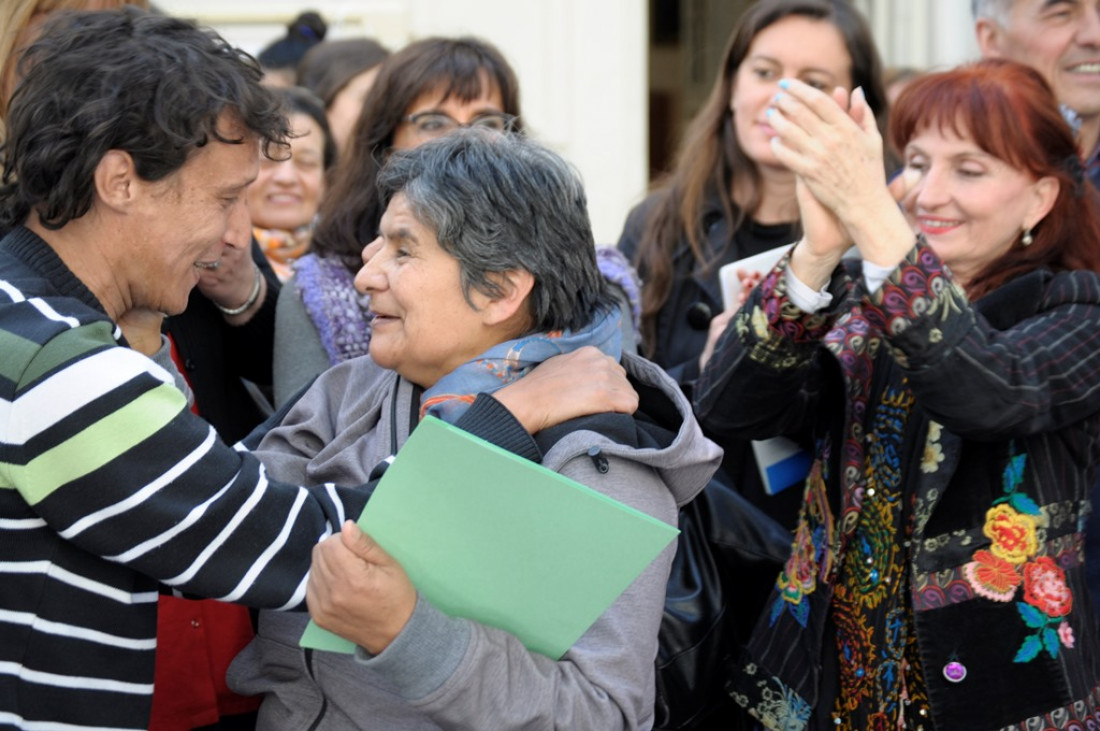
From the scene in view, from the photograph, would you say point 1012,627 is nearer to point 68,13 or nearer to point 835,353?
point 835,353

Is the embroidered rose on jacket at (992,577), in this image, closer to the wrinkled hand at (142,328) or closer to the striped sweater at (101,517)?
the striped sweater at (101,517)

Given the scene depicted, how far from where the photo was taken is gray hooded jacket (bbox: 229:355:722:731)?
1891 millimetres

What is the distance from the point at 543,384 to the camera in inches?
86.9

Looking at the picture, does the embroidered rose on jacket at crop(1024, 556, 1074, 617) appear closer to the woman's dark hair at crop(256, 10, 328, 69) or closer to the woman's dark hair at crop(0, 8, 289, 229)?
the woman's dark hair at crop(0, 8, 289, 229)

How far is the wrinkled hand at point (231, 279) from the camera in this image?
3092 millimetres

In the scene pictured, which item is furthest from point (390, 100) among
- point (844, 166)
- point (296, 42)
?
point (296, 42)

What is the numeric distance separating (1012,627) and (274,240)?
268 centimetres

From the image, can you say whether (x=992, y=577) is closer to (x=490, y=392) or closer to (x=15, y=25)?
(x=490, y=392)

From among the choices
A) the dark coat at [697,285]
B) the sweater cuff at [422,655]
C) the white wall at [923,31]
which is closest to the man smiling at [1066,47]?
the dark coat at [697,285]

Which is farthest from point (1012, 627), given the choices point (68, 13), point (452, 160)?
point (68, 13)

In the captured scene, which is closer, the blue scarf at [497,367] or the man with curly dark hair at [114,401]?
the man with curly dark hair at [114,401]

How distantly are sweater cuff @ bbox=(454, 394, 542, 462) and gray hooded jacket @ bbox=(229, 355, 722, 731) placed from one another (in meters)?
0.04

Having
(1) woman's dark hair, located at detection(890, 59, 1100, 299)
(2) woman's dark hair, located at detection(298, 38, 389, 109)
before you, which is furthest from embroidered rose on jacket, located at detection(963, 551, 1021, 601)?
(2) woman's dark hair, located at detection(298, 38, 389, 109)

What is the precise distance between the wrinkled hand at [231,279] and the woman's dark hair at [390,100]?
283mm
